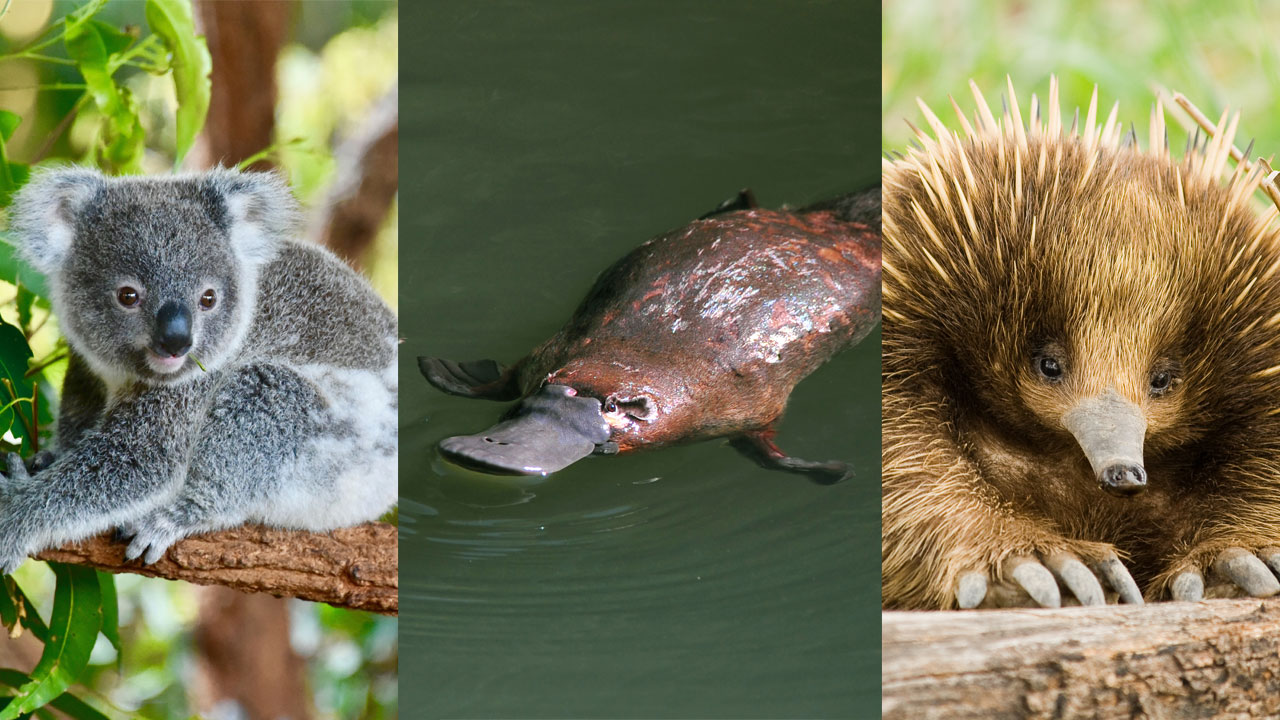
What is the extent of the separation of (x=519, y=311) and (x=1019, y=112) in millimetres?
742

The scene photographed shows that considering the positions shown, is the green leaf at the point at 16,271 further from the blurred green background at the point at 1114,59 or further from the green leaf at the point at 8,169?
the blurred green background at the point at 1114,59

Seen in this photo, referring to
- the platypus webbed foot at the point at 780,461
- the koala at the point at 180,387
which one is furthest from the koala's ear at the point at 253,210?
the platypus webbed foot at the point at 780,461

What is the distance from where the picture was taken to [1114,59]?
1.65 metres

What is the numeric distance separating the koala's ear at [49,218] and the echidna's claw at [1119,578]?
1281 millimetres

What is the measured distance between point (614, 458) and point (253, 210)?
480mm

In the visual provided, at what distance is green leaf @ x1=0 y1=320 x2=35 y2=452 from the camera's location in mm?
1233

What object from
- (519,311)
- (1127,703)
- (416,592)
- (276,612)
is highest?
(519,311)

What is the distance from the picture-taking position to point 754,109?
127cm

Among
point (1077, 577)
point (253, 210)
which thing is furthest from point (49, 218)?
point (1077, 577)

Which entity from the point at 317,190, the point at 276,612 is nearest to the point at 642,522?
the point at 317,190

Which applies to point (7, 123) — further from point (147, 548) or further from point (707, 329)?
point (707, 329)

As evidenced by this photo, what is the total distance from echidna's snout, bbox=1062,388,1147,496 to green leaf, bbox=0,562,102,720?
3.92 ft

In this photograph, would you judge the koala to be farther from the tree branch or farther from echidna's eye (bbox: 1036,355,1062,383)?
echidna's eye (bbox: 1036,355,1062,383)

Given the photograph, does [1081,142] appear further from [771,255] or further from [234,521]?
[234,521]
